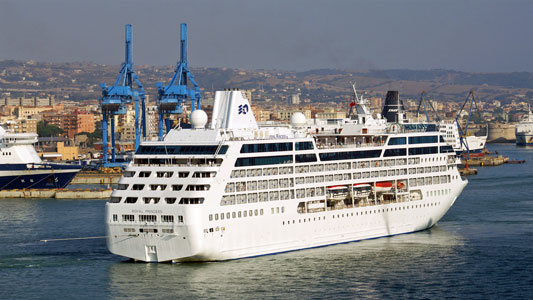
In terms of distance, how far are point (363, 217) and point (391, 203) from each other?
1924mm

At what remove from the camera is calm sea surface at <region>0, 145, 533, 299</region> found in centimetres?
2936

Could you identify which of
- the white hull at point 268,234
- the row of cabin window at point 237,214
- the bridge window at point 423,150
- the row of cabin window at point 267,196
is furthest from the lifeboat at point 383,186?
the row of cabin window at point 237,214

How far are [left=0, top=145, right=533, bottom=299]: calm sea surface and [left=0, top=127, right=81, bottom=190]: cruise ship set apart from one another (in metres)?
23.2

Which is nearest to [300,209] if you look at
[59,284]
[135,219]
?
[135,219]

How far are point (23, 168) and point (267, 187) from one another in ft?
119

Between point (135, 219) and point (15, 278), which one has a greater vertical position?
point (135, 219)

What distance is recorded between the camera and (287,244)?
34688mm

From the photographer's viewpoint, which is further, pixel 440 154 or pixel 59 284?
pixel 440 154

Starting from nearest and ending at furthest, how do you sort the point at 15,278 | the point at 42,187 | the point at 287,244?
the point at 15,278, the point at 287,244, the point at 42,187

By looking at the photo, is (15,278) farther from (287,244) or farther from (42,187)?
(42,187)

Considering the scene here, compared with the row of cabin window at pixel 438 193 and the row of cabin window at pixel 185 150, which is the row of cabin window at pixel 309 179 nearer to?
the row of cabin window at pixel 438 193

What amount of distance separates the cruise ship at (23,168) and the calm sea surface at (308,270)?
2322cm

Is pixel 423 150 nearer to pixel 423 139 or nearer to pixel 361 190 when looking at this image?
pixel 423 139

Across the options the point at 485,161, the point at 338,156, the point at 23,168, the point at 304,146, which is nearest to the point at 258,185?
the point at 304,146
